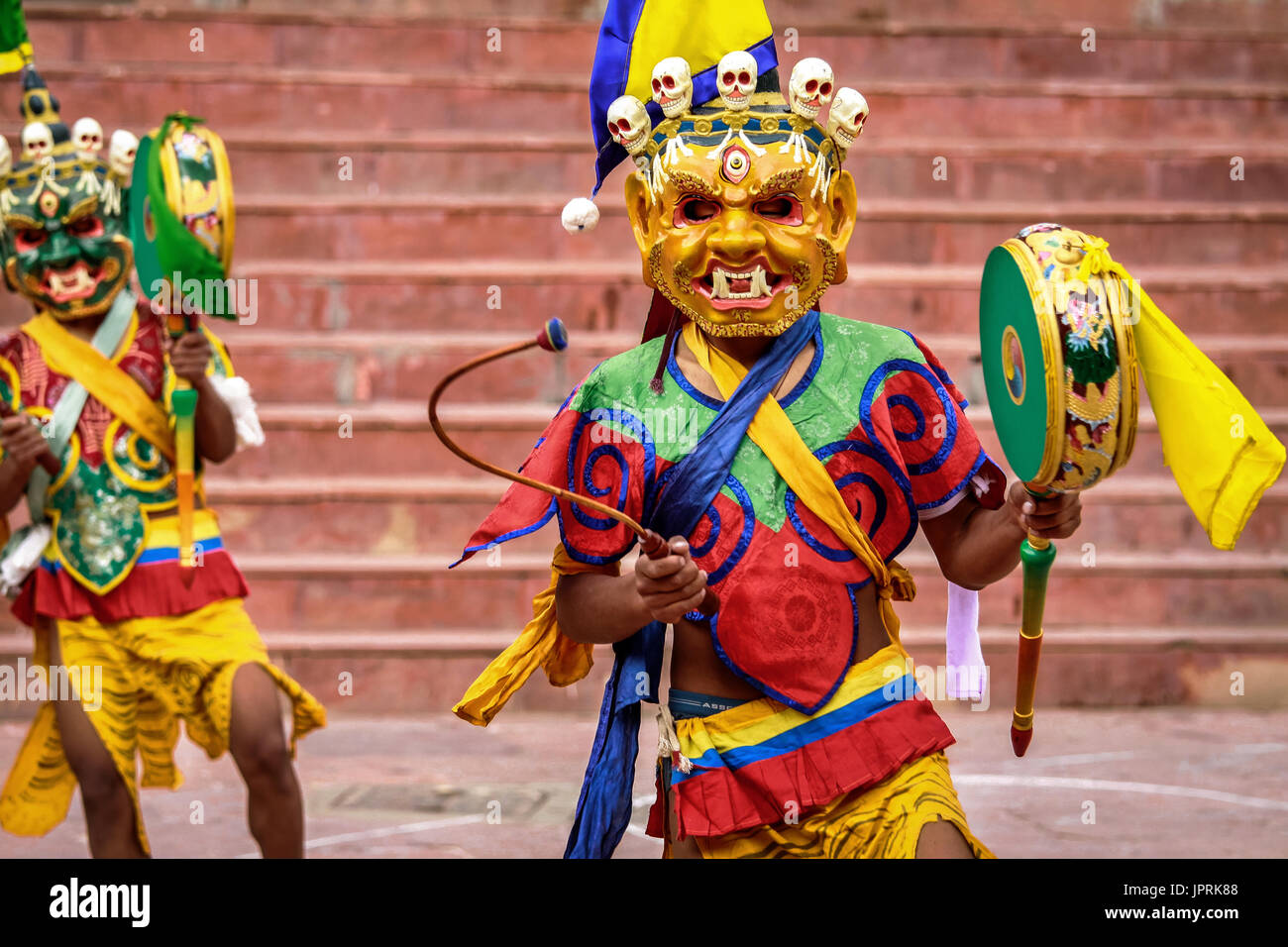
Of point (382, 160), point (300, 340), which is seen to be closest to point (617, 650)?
point (300, 340)

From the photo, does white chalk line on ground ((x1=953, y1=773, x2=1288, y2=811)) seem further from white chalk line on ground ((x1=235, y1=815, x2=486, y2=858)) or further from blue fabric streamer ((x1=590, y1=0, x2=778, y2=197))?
blue fabric streamer ((x1=590, y1=0, x2=778, y2=197))

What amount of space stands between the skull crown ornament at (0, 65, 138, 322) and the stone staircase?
3.19 m

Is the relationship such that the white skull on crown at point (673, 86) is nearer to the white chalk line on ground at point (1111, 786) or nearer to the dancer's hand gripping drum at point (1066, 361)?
the dancer's hand gripping drum at point (1066, 361)

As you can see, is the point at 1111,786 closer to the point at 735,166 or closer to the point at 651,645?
the point at 651,645

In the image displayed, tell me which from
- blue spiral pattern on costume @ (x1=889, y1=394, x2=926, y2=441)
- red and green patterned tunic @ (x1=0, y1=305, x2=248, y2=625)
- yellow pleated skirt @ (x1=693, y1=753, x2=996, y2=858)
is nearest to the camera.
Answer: yellow pleated skirt @ (x1=693, y1=753, x2=996, y2=858)

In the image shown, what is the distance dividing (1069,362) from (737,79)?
83cm

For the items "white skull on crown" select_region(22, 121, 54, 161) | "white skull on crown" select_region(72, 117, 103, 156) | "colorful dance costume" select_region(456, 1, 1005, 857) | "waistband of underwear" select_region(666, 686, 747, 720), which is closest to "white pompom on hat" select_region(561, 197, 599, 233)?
"colorful dance costume" select_region(456, 1, 1005, 857)

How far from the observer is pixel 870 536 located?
117 inches

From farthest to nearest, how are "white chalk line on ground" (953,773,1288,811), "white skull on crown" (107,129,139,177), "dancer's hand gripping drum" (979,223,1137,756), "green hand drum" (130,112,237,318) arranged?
"white chalk line on ground" (953,773,1288,811), "white skull on crown" (107,129,139,177), "green hand drum" (130,112,237,318), "dancer's hand gripping drum" (979,223,1137,756)

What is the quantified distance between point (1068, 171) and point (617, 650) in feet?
20.0

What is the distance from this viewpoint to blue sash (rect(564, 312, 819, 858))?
2896 millimetres

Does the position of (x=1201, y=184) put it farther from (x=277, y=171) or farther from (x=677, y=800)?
(x=677, y=800)

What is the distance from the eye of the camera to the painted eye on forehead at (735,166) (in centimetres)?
291

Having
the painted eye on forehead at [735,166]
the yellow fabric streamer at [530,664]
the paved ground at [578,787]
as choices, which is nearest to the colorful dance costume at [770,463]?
the painted eye on forehead at [735,166]
